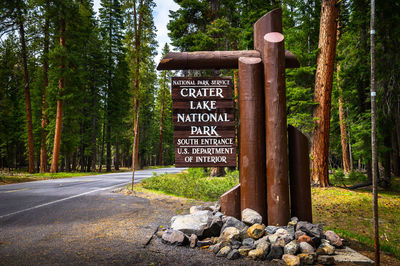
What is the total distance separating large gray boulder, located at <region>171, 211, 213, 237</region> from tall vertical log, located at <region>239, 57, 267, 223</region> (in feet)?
2.34

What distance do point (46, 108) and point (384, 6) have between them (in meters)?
28.0

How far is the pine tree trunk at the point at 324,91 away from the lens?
9930 millimetres

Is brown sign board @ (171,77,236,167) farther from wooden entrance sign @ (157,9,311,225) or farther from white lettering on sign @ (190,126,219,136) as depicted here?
wooden entrance sign @ (157,9,311,225)

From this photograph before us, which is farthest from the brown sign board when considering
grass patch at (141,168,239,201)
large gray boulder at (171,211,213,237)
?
grass patch at (141,168,239,201)

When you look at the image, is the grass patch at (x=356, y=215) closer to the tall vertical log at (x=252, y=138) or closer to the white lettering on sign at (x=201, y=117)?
the tall vertical log at (x=252, y=138)

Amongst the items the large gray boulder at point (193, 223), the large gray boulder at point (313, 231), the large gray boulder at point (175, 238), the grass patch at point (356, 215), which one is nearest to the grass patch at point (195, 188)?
the grass patch at point (356, 215)

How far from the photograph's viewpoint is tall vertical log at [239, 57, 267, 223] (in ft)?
14.3

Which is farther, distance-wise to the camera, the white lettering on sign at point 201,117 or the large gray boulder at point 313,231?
the white lettering on sign at point 201,117

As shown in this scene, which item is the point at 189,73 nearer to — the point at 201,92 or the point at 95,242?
the point at 201,92

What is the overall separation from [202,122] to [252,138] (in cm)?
104

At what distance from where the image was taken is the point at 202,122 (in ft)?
15.6

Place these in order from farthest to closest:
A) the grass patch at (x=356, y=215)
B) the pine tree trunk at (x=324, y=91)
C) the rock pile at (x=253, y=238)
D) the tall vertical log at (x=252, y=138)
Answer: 1. the pine tree trunk at (x=324, y=91)
2. the grass patch at (x=356, y=215)
3. the tall vertical log at (x=252, y=138)
4. the rock pile at (x=253, y=238)

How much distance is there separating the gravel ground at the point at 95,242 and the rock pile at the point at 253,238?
0.60ft

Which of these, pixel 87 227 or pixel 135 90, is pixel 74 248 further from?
pixel 135 90
